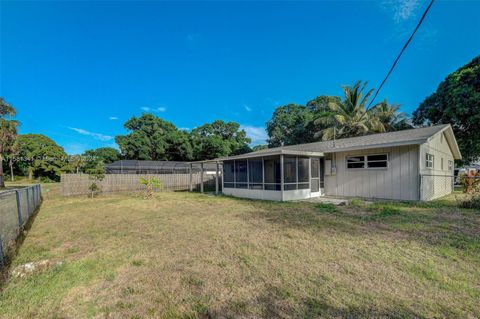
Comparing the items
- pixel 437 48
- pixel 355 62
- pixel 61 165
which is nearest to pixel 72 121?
pixel 61 165

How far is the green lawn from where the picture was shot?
7.98 ft

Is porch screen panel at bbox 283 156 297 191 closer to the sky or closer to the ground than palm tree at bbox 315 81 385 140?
closer to the ground

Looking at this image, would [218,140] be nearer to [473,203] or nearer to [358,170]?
[358,170]

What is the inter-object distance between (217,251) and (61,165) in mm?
37397

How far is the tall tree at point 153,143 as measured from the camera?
3203 cm

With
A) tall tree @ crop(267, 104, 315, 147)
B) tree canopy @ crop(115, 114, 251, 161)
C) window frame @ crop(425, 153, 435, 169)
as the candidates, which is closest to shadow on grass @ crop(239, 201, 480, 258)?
window frame @ crop(425, 153, 435, 169)

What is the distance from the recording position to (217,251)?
4191 mm

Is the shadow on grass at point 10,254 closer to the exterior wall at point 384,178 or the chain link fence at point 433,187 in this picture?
the exterior wall at point 384,178

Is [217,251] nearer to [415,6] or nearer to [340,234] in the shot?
[340,234]

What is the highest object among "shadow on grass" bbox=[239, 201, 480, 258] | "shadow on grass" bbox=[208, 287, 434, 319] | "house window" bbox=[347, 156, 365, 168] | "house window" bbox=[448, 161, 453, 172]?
"house window" bbox=[347, 156, 365, 168]

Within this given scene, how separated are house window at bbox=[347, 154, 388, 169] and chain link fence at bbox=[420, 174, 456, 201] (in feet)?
5.00

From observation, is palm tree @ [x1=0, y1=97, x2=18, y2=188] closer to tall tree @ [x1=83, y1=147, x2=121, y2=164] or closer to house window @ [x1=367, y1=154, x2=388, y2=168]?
tall tree @ [x1=83, y1=147, x2=121, y2=164]

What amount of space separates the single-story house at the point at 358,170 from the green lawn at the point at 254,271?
12.9 feet

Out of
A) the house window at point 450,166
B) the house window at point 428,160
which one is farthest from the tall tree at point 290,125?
the house window at point 428,160
